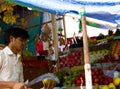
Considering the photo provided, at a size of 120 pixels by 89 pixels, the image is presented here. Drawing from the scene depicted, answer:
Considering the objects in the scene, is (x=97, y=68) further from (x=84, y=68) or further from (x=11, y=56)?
(x=11, y=56)

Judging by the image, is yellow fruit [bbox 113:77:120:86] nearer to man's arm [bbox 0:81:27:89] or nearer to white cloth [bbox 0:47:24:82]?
white cloth [bbox 0:47:24:82]

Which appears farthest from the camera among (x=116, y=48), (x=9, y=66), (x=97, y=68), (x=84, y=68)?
(x=116, y=48)

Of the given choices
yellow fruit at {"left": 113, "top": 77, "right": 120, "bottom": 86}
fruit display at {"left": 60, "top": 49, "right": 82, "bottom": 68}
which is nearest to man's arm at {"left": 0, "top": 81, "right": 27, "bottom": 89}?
yellow fruit at {"left": 113, "top": 77, "right": 120, "bottom": 86}

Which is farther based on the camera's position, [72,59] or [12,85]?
[72,59]

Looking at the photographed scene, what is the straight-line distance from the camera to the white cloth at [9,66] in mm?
3941

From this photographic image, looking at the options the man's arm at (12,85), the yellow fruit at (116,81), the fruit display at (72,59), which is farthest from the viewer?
the fruit display at (72,59)

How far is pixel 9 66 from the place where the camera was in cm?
398

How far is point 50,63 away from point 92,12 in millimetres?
3938

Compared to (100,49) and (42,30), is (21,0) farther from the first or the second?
(42,30)

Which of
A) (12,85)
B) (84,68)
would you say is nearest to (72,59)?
(84,68)

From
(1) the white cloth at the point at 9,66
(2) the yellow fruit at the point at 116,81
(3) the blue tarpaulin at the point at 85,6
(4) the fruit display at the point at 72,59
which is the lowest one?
(2) the yellow fruit at the point at 116,81

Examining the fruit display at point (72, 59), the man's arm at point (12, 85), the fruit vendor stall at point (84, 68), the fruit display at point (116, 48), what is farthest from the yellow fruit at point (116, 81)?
the man's arm at point (12, 85)

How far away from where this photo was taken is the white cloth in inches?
155

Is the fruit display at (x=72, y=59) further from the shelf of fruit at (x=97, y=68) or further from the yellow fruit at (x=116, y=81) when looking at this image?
the yellow fruit at (x=116, y=81)
